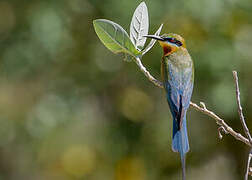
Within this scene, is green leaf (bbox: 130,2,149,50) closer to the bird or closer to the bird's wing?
the bird

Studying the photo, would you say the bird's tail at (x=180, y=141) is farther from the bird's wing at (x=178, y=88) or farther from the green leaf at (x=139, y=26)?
the green leaf at (x=139, y=26)

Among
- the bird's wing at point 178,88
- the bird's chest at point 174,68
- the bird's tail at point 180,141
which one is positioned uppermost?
the bird's chest at point 174,68

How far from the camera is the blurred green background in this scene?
459cm

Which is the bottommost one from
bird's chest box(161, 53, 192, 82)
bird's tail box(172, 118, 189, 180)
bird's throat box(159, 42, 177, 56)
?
bird's tail box(172, 118, 189, 180)

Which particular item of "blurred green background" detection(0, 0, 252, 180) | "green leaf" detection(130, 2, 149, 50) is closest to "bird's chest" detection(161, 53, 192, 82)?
"green leaf" detection(130, 2, 149, 50)

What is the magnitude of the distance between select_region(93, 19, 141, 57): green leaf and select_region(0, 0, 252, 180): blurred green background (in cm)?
279

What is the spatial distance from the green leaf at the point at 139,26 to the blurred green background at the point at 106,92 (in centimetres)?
266

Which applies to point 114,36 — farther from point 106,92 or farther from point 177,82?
point 106,92

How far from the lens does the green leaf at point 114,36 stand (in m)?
1.49

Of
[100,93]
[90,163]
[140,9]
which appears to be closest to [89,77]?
[100,93]

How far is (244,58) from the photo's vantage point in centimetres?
460

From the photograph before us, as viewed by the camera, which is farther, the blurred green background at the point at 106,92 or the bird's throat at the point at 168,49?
the blurred green background at the point at 106,92

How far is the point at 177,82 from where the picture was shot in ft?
6.72

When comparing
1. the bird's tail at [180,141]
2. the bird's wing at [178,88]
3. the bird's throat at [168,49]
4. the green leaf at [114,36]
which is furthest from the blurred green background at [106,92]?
the green leaf at [114,36]
